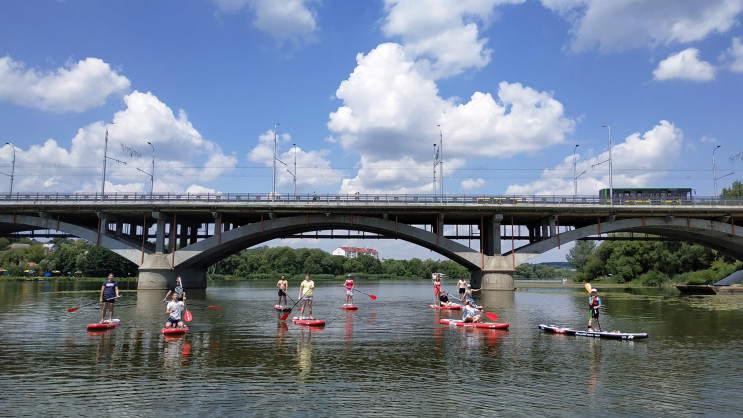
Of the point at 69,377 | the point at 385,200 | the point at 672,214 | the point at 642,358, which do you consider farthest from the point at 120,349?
the point at 672,214

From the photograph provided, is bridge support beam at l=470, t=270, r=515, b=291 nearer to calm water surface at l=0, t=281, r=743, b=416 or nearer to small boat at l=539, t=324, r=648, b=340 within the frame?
calm water surface at l=0, t=281, r=743, b=416

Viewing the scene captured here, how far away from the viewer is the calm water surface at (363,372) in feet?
30.2

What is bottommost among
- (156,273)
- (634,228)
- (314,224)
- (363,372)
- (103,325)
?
(363,372)

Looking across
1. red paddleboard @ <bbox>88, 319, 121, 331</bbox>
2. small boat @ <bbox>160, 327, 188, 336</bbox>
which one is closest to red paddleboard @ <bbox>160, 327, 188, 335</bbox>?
small boat @ <bbox>160, 327, 188, 336</bbox>

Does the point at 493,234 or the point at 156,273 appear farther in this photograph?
the point at 493,234

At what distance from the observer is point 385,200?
59.3 metres

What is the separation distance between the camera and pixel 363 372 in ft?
40.2

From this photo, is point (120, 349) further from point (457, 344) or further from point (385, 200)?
point (385, 200)

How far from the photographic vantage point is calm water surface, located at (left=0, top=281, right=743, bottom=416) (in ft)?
30.2

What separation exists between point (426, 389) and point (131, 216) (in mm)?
65922

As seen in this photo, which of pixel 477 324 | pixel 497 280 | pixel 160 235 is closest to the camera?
pixel 477 324

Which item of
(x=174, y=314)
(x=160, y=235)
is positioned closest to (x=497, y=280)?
(x=160, y=235)

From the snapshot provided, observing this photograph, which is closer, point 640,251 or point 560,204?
point 560,204

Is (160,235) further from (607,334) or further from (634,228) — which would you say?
(634,228)
